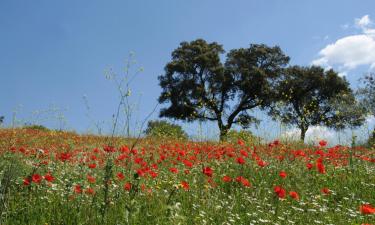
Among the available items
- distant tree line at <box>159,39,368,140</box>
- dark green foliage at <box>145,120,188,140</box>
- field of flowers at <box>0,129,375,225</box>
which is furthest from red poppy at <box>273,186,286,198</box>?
distant tree line at <box>159,39,368,140</box>

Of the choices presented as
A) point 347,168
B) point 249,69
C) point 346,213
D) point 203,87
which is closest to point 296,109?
point 249,69

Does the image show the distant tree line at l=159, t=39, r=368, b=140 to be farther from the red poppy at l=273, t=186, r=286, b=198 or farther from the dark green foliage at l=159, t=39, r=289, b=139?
the red poppy at l=273, t=186, r=286, b=198

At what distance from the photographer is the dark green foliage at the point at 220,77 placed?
1812 inches

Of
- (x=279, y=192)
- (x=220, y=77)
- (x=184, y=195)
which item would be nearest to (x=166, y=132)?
(x=220, y=77)

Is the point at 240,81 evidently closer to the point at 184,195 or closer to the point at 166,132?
the point at 166,132

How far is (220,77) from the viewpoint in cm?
4634

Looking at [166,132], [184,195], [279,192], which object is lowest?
[184,195]

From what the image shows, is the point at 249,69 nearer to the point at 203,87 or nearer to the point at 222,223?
the point at 203,87

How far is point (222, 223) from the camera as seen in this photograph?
6.10m

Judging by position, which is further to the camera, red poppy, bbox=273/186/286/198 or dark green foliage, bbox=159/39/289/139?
dark green foliage, bbox=159/39/289/139

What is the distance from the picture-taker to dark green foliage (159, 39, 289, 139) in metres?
46.0

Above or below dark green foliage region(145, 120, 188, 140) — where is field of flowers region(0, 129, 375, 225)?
below

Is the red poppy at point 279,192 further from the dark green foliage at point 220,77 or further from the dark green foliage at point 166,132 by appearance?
the dark green foliage at point 220,77

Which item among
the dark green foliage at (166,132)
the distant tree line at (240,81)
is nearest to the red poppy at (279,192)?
the dark green foliage at (166,132)
